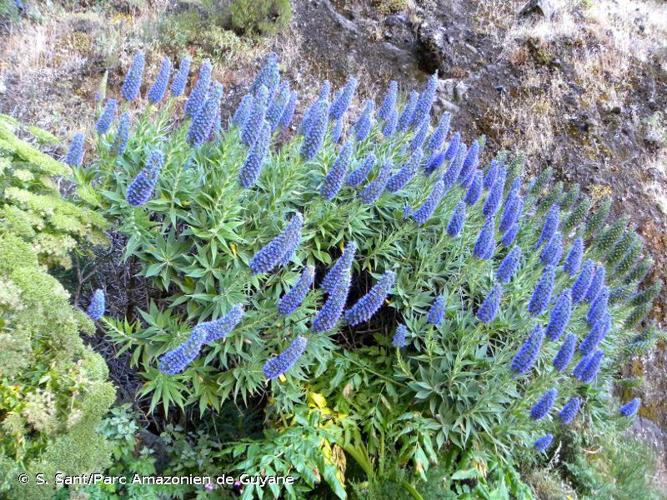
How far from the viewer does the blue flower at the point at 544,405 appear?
12.2ft

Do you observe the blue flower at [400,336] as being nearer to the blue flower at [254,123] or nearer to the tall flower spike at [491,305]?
the tall flower spike at [491,305]

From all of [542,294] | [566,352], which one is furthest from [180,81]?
[566,352]

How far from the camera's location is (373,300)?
11.0ft

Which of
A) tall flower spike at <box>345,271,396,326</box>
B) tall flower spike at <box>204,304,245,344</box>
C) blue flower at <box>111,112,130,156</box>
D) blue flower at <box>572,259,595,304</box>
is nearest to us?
tall flower spike at <box>204,304,245,344</box>

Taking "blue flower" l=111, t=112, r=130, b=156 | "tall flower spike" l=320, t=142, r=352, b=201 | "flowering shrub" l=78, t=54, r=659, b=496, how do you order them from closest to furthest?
"flowering shrub" l=78, t=54, r=659, b=496 < "tall flower spike" l=320, t=142, r=352, b=201 < "blue flower" l=111, t=112, r=130, b=156

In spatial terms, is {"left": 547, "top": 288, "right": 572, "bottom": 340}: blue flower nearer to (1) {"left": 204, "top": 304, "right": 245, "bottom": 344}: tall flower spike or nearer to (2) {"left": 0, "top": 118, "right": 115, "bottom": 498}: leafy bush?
(1) {"left": 204, "top": 304, "right": 245, "bottom": 344}: tall flower spike

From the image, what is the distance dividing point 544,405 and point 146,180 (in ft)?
8.92

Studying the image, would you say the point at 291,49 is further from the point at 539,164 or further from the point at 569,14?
the point at 569,14

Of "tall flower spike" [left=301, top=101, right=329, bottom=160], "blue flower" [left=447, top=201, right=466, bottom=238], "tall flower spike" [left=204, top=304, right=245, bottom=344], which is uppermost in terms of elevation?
"tall flower spike" [left=301, top=101, right=329, bottom=160]

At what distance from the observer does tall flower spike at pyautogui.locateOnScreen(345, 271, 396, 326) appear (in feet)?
10.8

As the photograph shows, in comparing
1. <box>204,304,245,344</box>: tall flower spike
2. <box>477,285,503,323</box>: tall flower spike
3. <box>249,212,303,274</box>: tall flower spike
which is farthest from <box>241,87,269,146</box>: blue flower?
<box>477,285,503,323</box>: tall flower spike

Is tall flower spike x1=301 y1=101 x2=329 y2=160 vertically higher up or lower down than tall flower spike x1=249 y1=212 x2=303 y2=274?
higher up

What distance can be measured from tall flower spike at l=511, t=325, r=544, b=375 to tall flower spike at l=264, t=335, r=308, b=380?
1396 mm

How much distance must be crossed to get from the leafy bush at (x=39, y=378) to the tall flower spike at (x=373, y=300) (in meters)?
1.36
